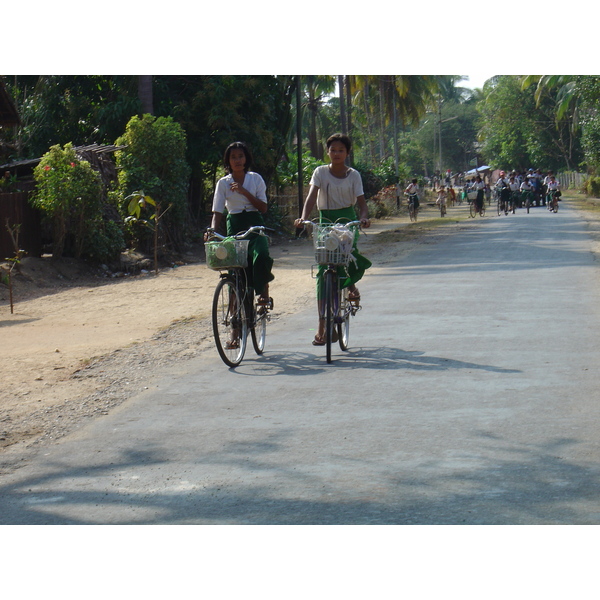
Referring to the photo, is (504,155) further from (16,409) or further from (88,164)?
(16,409)

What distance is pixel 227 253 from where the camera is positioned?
752 cm

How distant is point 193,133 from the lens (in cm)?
2431

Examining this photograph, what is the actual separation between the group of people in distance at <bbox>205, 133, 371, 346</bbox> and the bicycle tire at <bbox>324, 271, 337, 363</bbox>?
4.8 inches

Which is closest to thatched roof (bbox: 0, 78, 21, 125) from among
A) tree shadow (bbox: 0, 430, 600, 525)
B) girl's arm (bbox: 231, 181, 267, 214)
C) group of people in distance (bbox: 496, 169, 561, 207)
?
girl's arm (bbox: 231, 181, 267, 214)

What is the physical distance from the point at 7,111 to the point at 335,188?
11891mm

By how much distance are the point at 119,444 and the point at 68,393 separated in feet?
6.17

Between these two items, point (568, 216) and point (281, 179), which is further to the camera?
point (568, 216)

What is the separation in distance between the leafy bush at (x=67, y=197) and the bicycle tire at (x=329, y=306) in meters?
10.5

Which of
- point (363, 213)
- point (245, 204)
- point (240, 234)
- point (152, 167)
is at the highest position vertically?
point (152, 167)

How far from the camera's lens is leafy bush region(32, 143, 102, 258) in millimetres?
17031

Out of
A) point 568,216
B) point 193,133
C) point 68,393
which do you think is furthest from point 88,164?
point 568,216

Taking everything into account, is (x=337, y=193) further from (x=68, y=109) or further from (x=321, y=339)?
(x=68, y=109)

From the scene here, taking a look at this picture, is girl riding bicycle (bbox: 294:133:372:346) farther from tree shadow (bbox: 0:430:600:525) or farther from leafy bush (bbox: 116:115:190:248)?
leafy bush (bbox: 116:115:190:248)

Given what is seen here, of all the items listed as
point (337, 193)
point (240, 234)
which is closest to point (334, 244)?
point (337, 193)
